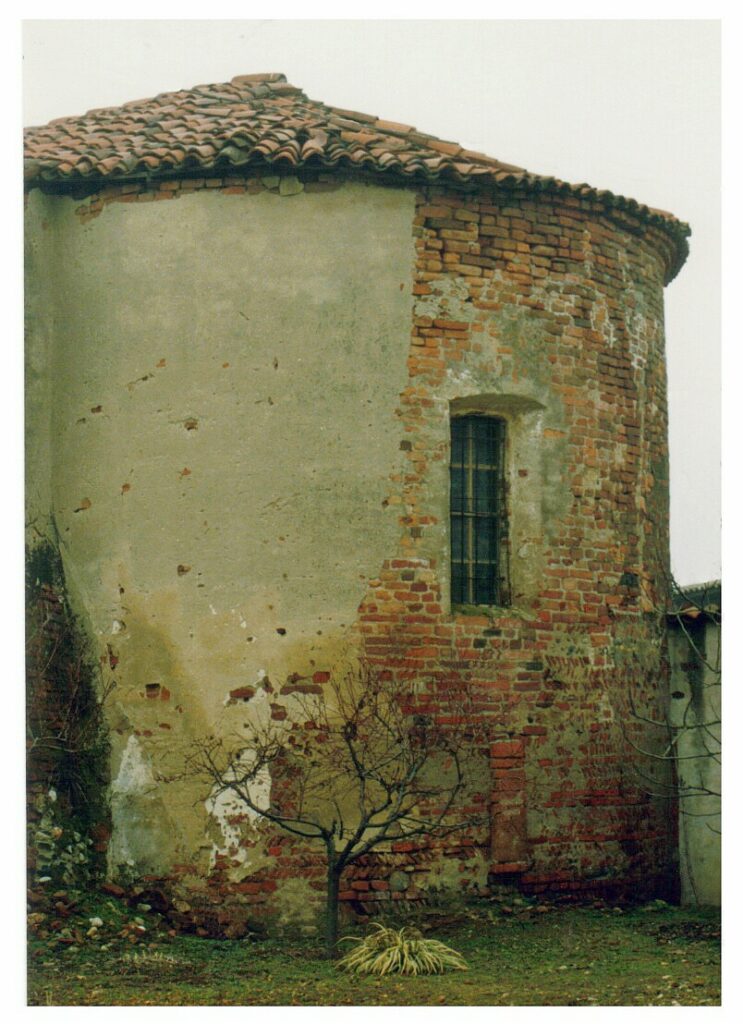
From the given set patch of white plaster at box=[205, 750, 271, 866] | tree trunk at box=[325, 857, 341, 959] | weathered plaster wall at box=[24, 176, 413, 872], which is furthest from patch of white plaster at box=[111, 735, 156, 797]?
tree trunk at box=[325, 857, 341, 959]

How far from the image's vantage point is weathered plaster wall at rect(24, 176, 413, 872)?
11.5m

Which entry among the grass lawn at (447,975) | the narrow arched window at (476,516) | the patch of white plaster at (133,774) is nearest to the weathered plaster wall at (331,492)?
the patch of white plaster at (133,774)

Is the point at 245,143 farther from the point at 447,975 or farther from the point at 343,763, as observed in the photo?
the point at 447,975

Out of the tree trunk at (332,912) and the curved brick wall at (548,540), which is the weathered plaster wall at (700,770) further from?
the tree trunk at (332,912)

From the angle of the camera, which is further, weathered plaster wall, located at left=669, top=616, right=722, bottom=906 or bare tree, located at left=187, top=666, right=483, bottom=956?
weathered plaster wall, located at left=669, top=616, right=722, bottom=906

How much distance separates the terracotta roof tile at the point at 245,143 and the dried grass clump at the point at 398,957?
237 inches

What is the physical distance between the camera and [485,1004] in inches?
373

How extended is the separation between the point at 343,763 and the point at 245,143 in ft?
16.5

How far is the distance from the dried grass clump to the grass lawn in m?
0.11

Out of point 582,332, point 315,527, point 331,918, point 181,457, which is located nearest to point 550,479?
point 582,332

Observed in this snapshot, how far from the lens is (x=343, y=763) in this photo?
37.2 ft

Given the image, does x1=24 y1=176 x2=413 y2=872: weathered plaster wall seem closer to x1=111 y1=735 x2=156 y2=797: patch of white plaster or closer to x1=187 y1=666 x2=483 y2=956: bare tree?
x1=111 y1=735 x2=156 y2=797: patch of white plaster

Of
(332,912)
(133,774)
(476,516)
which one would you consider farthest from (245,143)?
(332,912)

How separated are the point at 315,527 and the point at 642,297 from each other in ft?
13.4
